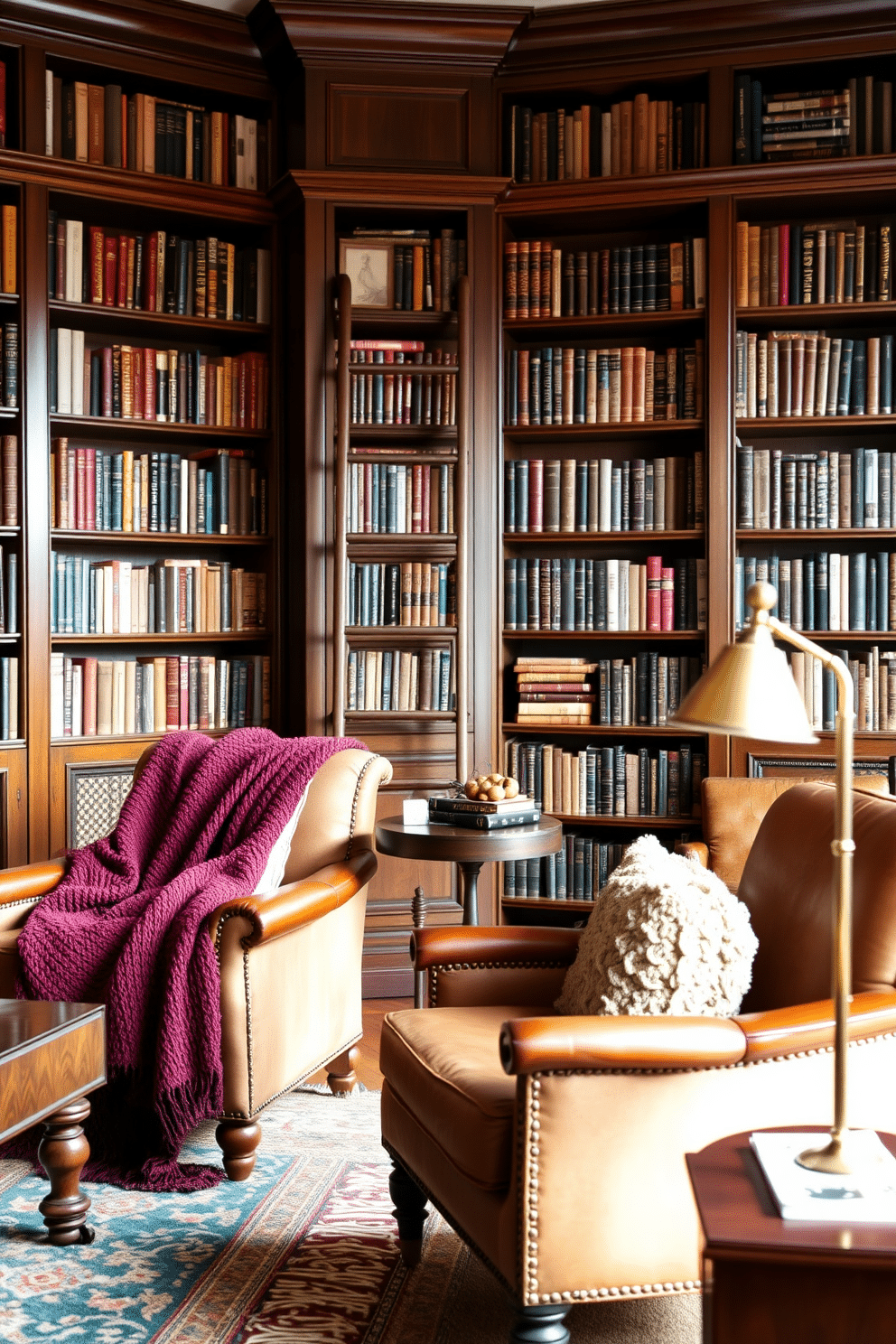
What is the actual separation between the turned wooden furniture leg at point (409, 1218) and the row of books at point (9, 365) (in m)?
2.72

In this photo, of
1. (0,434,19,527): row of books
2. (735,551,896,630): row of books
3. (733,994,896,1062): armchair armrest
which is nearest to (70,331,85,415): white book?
(0,434,19,527): row of books

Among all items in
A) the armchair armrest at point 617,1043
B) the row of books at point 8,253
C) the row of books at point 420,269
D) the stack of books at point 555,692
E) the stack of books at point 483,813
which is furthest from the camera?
the stack of books at point 555,692

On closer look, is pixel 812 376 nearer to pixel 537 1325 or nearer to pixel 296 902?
pixel 296 902

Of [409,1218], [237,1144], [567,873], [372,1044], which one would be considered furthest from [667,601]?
[409,1218]

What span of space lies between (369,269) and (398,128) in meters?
0.46

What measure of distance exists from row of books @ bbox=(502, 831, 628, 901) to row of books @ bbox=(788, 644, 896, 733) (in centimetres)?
78

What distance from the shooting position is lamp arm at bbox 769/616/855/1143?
1478 mm

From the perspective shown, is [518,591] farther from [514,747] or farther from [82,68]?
[82,68]

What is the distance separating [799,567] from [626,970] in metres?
2.43

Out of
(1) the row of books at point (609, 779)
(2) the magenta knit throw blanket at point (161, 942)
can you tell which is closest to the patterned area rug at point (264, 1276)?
(2) the magenta knit throw blanket at point (161, 942)

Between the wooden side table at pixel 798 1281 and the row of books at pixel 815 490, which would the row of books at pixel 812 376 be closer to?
the row of books at pixel 815 490

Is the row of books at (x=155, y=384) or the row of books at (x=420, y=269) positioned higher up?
the row of books at (x=420, y=269)

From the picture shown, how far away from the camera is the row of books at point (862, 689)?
4008 mm

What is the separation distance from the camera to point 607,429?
416 cm
